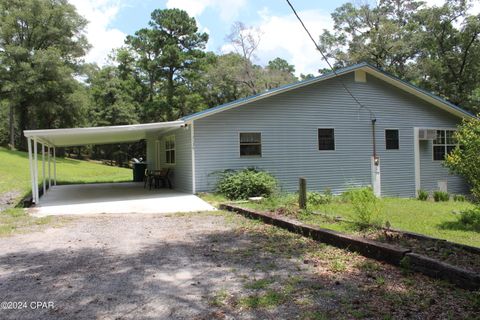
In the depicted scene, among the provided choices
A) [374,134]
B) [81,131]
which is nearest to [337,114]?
[374,134]

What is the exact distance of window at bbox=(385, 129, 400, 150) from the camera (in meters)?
15.1

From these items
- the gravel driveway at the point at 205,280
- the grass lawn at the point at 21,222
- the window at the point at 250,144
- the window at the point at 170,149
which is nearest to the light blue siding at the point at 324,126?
the window at the point at 250,144

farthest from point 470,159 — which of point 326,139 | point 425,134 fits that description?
point 425,134

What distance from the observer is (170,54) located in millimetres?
32781

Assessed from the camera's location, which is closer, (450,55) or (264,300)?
(264,300)

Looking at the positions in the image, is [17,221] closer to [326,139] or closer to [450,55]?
[326,139]

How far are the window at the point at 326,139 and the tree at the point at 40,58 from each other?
25.0 meters

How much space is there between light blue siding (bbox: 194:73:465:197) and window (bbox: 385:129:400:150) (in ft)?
0.62

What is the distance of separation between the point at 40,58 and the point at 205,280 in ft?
104

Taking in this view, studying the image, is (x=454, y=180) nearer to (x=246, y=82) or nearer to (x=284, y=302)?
(x=284, y=302)

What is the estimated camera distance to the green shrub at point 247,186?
11.3m

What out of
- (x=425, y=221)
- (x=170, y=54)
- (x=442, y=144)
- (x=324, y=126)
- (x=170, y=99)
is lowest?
(x=425, y=221)

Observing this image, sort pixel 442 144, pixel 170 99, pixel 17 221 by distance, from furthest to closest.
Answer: pixel 170 99 → pixel 442 144 → pixel 17 221

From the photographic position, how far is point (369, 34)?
27953 mm
